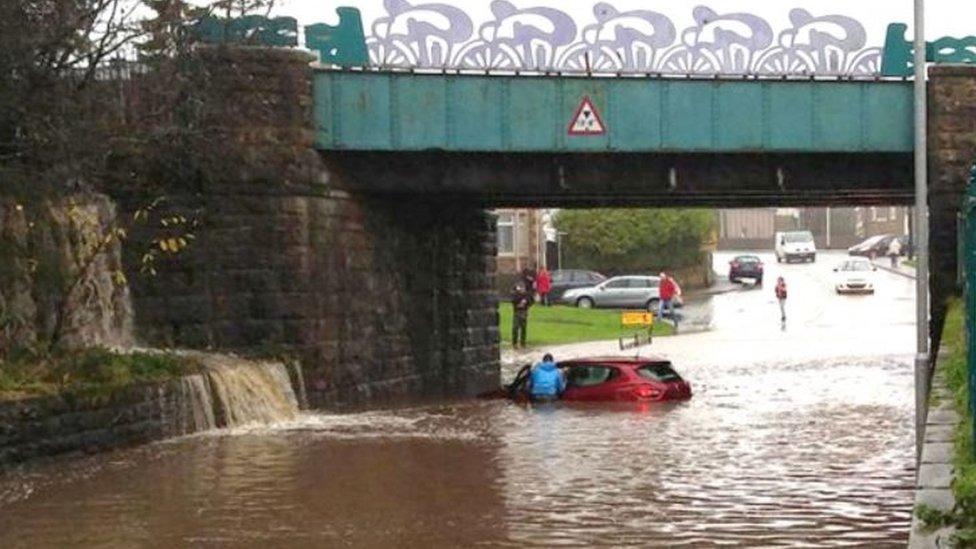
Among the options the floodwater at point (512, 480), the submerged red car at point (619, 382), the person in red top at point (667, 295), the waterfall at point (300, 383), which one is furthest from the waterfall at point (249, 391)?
the person in red top at point (667, 295)

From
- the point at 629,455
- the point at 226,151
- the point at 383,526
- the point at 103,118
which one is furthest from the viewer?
the point at 226,151

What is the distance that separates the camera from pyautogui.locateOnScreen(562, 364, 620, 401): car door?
28.3m

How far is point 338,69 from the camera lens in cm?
2797

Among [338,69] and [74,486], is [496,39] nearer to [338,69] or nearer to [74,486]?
[338,69]

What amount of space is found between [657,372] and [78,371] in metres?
11.1

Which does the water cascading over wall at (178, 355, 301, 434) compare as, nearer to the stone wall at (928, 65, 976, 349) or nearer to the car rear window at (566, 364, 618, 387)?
the car rear window at (566, 364, 618, 387)

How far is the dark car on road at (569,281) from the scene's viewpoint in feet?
217

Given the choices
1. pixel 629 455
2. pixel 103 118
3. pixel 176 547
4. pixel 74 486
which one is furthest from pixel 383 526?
pixel 103 118

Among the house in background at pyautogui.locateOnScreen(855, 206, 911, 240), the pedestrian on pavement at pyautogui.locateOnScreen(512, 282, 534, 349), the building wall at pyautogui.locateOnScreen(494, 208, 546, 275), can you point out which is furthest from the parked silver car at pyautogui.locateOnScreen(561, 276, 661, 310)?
the house in background at pyautogui.locateOnScreen(855, 206, 911, 240)

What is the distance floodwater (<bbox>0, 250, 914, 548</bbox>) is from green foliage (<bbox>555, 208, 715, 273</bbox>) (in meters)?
47.6

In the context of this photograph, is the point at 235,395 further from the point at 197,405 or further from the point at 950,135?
the point at 950,135

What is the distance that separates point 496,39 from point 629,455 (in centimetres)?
1024

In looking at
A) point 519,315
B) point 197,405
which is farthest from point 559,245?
point 197,405

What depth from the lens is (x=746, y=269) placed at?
3044 inches
